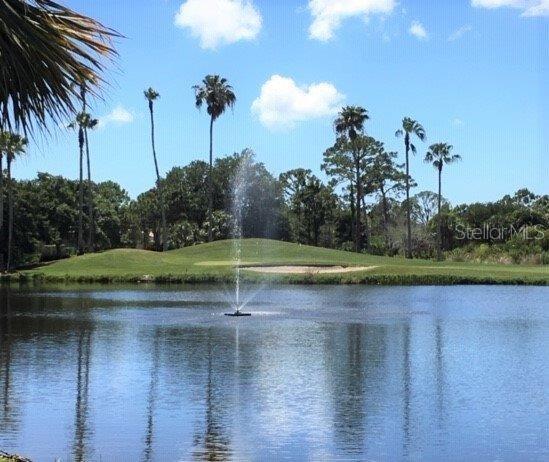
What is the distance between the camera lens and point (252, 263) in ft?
202

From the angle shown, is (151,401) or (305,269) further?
(305,269)

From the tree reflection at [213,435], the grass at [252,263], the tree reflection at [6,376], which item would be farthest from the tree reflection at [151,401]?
the grass at [252,263]

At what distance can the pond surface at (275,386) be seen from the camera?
1198cm

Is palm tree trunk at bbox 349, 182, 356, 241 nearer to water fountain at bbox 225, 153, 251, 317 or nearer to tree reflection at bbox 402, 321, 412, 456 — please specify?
water fountain at bbox 225, 153, 251, 317

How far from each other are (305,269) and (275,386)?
138 feet

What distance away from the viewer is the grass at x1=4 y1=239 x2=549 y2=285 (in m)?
53.1

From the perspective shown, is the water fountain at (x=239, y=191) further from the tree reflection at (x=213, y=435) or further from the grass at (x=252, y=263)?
the tree reflection at (x=213, y=435)

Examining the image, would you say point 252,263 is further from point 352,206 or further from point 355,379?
point 355,379

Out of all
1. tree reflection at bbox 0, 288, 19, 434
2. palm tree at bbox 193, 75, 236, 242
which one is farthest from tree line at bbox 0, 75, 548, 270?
tree reflection at bbox 0, 288, 19, 434

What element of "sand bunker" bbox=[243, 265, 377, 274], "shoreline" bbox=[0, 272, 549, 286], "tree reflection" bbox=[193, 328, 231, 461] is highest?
"sand bunker" bbox=[243, 265, 377, 274]

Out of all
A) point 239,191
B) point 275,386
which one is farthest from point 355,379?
point 239,191

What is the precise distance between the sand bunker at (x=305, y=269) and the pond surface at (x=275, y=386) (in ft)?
80.3

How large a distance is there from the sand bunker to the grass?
146 centimetres

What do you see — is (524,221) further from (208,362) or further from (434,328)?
(208,362)
